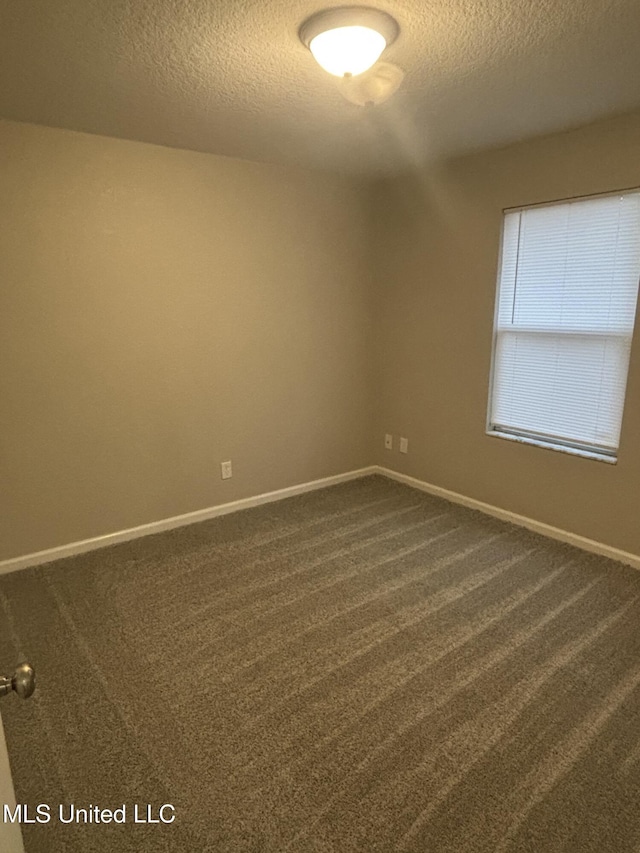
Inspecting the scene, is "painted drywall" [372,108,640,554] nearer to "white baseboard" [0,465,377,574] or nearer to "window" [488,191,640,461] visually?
"window" [488,191,640,461]

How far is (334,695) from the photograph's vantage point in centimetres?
189

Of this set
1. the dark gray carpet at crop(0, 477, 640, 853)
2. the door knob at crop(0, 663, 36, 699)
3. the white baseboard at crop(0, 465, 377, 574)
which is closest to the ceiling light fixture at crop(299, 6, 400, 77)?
the door knob at crop(0, 663, 36, 699)

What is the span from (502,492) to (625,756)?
187cm

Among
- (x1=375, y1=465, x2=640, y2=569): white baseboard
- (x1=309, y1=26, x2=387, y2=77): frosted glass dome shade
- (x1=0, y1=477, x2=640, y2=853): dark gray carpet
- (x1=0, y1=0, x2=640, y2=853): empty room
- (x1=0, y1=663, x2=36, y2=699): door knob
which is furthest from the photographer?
(x1=375, y1=465, x2=640, y2=569): white baseboard

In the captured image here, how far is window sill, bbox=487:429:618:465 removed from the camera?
2.84 meters

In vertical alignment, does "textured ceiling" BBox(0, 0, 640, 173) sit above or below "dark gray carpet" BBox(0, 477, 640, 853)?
above

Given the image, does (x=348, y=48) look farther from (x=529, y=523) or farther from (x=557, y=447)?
(x=529, y=523)

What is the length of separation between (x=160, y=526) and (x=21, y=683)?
2.47m

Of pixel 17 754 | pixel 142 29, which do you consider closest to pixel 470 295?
pixel 142 29

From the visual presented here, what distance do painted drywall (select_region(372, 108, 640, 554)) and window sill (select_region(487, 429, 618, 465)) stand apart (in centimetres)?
3

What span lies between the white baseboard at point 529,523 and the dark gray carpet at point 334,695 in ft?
0.32

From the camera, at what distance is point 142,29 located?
1.71 m

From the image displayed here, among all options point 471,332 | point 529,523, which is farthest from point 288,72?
point 529,523

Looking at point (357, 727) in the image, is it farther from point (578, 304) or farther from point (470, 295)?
point (470, 295)
